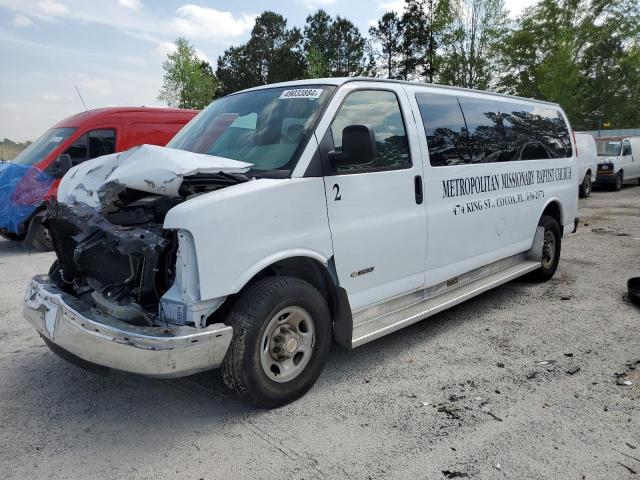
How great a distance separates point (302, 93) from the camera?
12.5 ft

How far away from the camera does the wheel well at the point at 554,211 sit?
6464 millimetres

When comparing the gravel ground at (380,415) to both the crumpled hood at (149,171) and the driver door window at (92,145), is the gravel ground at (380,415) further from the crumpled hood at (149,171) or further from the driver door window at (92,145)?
the driver door window at (92,145)

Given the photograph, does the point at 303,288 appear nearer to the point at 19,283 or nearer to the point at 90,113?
the point at 19,283

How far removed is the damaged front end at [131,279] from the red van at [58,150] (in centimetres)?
473

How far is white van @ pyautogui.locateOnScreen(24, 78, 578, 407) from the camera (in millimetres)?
2893

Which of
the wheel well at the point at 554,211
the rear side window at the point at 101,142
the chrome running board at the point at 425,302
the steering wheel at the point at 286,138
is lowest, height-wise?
the chrome running board at the point at 425,302

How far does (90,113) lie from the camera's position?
9523 mm

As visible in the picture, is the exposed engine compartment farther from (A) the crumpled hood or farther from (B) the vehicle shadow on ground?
(B) the vehicle shadow on ground

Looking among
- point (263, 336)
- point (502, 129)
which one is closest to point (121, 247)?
point (263, 336)

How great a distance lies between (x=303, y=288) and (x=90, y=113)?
7931 mm

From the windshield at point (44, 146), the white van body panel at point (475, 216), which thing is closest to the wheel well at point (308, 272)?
the white van body panel at point (475, 216)

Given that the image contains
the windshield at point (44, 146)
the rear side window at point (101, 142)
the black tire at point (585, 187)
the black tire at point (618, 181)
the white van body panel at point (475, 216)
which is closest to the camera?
the white van body panel at point (475, 216)

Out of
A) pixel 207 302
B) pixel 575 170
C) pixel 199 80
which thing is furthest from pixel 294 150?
pixel 199 80

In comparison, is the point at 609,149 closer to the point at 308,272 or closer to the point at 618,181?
the point at 618,181
